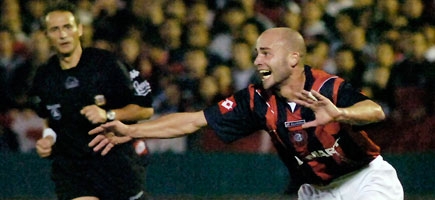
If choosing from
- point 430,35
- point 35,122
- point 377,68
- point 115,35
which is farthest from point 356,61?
point 35,122

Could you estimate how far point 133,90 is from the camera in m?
6.39

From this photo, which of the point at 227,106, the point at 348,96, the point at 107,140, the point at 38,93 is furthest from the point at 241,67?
the point at 348,96

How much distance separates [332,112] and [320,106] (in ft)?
0.22

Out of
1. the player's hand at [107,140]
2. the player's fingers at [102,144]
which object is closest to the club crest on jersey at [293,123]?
the player's hand at [107,140]

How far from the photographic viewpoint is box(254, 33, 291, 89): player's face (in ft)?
17.9

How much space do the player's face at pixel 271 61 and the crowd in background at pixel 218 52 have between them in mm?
3216

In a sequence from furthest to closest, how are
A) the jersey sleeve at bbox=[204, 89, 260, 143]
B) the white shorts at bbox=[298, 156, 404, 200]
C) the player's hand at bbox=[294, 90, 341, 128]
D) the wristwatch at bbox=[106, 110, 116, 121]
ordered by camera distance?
1. the wristwatch at bbox=[106, 110, 116, 121]
2. the jersey sleeve at bbox=[204, 89, 260, 143]
3. the white shorts at bbox=[298, 156, 404, 200]
4. the player's hand at bbox=[294, 90, 341, 128]

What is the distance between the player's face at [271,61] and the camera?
547 centimetres

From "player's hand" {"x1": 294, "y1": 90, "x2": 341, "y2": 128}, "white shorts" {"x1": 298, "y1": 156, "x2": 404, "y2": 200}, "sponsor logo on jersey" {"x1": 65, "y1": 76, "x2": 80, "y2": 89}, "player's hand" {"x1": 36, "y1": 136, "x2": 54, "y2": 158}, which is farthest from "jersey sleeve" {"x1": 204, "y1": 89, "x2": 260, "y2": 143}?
"player's hand" {"x1": 36, "y1": 136, "x2": 54, "y2": 158}

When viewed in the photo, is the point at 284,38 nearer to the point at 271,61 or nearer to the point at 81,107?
the point at 271,61

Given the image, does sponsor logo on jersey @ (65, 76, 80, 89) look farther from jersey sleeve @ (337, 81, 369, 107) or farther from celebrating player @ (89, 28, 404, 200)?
jersey sleeve @ (337, 81, 369, 107)

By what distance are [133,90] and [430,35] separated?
12.7ft

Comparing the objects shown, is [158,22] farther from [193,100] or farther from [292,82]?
[292,82]

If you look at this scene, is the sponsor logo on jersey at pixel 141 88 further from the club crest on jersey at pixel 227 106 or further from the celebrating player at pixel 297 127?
the club crest on jersey at pixel 227 106
